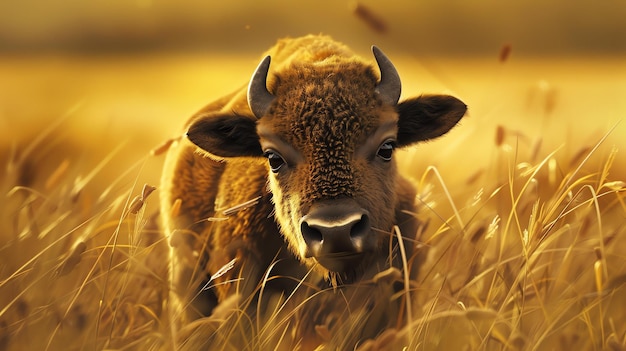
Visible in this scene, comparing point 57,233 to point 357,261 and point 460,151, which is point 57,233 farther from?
point 460,151

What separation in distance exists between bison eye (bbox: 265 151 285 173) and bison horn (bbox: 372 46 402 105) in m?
0.89

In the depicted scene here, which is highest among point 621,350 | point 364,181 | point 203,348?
point 364,181

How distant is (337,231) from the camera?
477cm

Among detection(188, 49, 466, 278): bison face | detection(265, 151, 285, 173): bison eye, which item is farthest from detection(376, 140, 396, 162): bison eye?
detection(265, 151, 285, 173): bison eye

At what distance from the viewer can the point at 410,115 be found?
6.15 metres

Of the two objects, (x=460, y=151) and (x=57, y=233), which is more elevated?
(x=57, y=233)

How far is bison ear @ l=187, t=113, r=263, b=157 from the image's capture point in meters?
5.93

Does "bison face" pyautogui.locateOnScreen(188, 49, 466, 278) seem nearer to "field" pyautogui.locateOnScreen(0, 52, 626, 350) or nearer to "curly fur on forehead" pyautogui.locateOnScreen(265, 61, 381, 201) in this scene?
"curly fur on forehead" pyautogui.locateOnScreen(265, 61, 381, 201)

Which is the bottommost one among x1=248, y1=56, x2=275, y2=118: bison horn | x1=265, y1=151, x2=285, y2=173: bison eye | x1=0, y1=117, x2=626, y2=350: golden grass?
x1=0, y1=117, x2=626, y2=350: golden grass

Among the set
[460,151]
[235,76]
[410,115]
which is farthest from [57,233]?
[235,76]

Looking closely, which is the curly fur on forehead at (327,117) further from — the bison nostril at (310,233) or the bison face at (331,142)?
the bison nostril at (310,233)

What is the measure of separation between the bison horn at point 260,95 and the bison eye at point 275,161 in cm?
34

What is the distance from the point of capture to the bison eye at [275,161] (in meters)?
5.65

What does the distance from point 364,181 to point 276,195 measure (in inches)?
29.7
